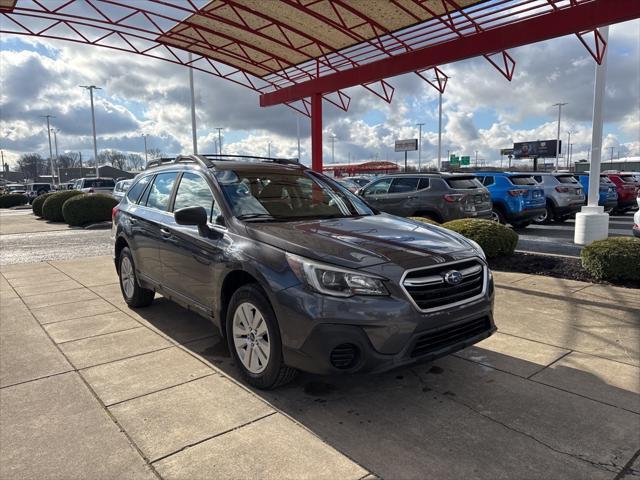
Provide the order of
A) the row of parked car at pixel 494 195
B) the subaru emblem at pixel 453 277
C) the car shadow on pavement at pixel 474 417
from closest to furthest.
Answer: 1. the car shadow on pavement at pixel 474 417
2. the subaru emblem at pixel 453 277
3. the row of parked car at pixel 494 195

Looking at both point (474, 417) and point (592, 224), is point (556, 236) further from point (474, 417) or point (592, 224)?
point (474, 417)

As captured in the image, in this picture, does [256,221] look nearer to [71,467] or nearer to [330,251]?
[330,251]

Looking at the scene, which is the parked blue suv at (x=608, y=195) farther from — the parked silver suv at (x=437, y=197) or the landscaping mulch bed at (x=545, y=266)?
the landscaping mulch bed at (x=545, y=266)

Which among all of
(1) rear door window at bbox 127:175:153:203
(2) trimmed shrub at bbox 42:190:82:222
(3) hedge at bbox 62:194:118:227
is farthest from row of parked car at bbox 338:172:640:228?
(2) trimmed shrub at bbox 42:190:82:222

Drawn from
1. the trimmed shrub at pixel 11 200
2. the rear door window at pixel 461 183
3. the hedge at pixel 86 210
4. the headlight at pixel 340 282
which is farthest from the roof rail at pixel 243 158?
the trimmed shrub at pixel 11 200

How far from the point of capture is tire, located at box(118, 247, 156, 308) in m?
5.57

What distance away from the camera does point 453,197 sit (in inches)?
399

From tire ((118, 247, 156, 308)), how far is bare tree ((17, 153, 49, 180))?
12564 centimetres

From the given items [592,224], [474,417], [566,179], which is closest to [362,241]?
[474,417]

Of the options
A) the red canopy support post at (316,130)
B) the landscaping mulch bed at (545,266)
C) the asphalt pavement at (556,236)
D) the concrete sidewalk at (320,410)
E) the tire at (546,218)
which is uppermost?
the red canopy support post at (316,130)

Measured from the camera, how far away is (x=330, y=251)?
3.12 m

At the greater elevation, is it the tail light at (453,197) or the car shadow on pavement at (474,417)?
the tail light at (453,197)

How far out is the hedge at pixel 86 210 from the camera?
655 inches

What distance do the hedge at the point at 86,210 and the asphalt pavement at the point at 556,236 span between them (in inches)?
551
